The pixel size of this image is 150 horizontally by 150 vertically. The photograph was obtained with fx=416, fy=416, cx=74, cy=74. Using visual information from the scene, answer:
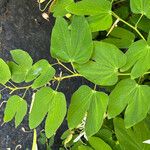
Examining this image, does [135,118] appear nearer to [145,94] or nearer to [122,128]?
[145,94]

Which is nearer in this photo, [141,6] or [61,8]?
[141,6]

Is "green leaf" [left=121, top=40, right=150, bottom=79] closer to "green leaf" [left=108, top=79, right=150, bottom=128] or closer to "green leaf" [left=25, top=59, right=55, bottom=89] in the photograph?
"green leaf" [left=108, top=79, right=150, bottom=128]

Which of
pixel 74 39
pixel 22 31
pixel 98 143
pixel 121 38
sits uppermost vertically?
pixel 74 39

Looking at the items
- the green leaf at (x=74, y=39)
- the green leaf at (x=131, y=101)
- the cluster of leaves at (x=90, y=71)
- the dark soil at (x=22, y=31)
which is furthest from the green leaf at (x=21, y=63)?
the dark soil at (x=22, y=31)

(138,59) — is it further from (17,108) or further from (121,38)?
(17,108)

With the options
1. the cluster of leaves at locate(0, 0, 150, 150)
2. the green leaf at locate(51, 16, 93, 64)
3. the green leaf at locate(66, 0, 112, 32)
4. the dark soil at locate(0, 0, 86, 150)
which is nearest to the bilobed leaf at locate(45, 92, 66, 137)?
the cluster of leaves at locate(0, 0, 150, 150)

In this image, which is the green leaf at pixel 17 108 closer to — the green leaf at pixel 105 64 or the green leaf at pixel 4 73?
the green leaf at pixel 4 73

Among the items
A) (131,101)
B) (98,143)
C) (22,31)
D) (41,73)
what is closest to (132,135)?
(98,143)
